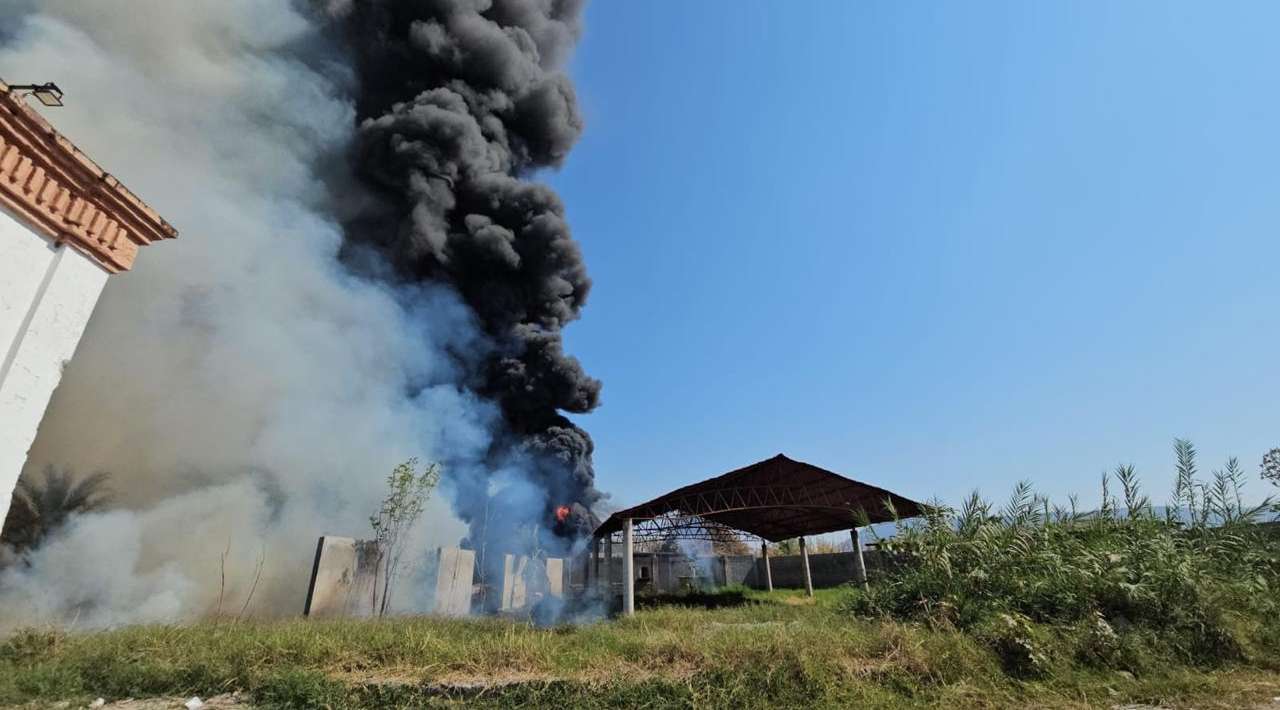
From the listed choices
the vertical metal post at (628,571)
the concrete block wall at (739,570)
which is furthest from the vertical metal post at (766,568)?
the vertical metal post at (628,571)

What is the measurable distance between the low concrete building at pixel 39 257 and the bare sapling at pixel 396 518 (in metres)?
11.3

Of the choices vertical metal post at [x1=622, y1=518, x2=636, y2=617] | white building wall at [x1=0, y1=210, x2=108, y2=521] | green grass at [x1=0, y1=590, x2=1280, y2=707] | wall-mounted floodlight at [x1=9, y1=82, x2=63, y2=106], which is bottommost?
green grass at [x1=0, y1=590, x2=1280, y2=707]

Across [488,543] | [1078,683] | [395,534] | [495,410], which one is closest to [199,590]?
[395,534]

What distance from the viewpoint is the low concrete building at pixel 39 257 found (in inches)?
134

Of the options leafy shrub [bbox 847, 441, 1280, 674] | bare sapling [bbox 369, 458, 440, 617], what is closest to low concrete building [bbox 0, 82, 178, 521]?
leafy shrub [bbox 847, 441, 1280, 674]

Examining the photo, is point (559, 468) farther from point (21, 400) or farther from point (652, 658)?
point (21, 400)

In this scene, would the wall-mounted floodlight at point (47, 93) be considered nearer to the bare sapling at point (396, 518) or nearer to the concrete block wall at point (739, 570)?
the bare sapling at point (396, 518)

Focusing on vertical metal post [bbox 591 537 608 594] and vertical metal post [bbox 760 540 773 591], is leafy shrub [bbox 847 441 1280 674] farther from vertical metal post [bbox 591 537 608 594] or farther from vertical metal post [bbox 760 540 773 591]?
vertical metal post [bbox 760 540 773 591]

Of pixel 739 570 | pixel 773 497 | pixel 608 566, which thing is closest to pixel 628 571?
pixel 773 497

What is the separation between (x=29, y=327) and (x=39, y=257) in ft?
1.60

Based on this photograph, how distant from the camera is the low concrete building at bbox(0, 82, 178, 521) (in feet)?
11.1

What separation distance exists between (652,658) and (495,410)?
1630 cm

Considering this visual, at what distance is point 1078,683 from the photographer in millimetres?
4191

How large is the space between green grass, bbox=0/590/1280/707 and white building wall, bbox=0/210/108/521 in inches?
78.5
